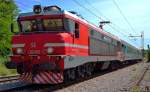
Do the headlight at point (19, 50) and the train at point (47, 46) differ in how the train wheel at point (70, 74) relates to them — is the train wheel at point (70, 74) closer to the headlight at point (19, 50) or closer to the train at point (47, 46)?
the train at point (47, 46)

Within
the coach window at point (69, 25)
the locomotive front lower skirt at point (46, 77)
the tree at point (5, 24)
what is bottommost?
the locomotive front lower skirt at point (46, 77)

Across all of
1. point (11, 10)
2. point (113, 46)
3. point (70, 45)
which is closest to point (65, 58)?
point (70, 45)

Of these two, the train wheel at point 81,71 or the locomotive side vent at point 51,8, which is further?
the train wheel at point 81,71

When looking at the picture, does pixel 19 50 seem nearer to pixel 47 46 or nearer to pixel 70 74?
pixel 47 46

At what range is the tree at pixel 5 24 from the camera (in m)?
54.3

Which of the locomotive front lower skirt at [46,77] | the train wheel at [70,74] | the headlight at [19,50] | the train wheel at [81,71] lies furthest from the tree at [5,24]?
the locomotive front lower skirt at [46,77]

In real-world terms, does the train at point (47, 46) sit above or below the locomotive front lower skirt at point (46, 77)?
above

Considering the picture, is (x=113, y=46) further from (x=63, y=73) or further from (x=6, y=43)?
(x=6, y=43)

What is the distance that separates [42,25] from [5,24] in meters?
38.0

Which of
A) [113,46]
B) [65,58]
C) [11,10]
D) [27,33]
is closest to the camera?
[65,58]

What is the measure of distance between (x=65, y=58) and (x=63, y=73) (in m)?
1.00

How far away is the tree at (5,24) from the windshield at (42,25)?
36.1 meters

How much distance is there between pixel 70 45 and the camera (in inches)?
665

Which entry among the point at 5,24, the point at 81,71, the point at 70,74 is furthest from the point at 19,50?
the point at 5,24
